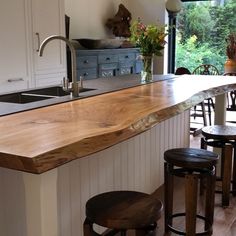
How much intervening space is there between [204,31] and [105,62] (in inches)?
92.2

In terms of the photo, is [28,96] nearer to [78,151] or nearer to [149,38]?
[149,38]

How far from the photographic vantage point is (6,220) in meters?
1.78

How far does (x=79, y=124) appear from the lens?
156 cm

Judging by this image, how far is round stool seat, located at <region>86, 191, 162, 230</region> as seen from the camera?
59.1 inches

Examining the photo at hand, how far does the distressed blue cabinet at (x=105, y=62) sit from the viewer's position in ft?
16.2

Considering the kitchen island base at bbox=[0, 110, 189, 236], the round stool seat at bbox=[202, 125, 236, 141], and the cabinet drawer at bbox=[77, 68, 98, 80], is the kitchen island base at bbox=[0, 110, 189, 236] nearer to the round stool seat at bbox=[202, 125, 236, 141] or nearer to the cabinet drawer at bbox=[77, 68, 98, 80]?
the round stool seat at bbox=[202, 125, 236, 141]

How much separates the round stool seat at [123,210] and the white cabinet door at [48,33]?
109 inches

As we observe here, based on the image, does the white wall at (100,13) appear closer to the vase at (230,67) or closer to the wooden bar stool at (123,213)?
the vase at (230,67)

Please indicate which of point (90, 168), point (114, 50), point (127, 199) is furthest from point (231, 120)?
point (127, 199)

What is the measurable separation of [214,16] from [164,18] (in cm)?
86

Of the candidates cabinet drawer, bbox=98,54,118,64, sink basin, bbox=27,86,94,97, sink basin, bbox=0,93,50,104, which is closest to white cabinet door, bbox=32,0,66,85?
cabinet drawer, bbox=98,54,118,64

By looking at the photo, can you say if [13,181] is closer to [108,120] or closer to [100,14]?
[108,120]

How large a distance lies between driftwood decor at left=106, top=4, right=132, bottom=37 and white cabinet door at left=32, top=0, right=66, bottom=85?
6.04 feet

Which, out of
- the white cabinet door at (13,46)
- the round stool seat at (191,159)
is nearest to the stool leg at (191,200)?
the round stool seat at (191,159)
